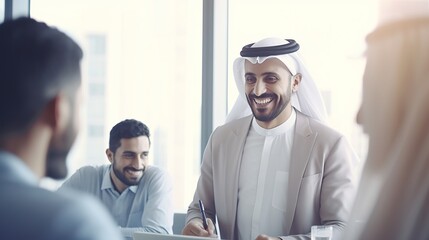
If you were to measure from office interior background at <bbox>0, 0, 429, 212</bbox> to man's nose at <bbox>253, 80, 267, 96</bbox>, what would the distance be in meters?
1.15

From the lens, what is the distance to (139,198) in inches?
170

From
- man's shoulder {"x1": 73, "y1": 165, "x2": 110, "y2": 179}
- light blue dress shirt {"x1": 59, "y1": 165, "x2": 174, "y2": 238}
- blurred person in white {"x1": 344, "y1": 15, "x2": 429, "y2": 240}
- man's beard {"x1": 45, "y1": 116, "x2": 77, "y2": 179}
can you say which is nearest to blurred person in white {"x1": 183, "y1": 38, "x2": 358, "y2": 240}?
light blue dress shirt {"x1": 59, "y1": 165, "x2": 174, "y2": 238}

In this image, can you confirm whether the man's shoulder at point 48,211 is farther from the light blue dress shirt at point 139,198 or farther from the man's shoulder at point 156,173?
the man's shoulder at point 156,173

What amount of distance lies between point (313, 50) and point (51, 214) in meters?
3.84

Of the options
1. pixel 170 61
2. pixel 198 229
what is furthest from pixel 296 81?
pixel 170 61

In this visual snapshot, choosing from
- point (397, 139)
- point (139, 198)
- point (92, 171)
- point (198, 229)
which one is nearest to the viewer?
point (397, 139)

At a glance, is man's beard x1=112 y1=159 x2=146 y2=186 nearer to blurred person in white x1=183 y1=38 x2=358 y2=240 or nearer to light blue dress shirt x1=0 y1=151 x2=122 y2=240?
blurred person in white x1=183 y1=38 x2=358 y2=240

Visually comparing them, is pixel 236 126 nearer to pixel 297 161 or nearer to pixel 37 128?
pixel 297 161

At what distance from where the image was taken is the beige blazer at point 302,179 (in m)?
3.38

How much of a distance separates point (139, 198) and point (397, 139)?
3037mm

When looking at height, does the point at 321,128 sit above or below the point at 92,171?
above

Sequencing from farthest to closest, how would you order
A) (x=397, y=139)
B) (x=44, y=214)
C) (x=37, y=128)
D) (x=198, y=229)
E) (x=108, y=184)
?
(x=108, y=184) → (x=198, y=229) → (x=397, y=139) → (x=37, y=128) → (x=44, y=214)

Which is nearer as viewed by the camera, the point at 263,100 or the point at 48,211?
the point at 48,211

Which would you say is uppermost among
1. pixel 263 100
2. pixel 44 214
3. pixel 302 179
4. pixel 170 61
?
pixel 170 61
